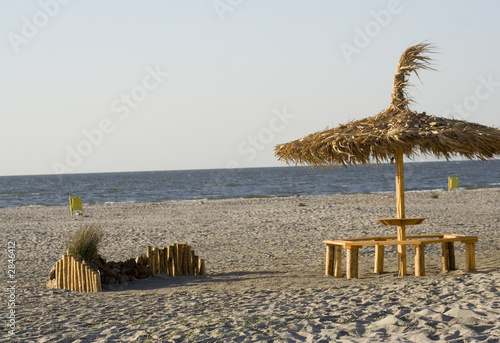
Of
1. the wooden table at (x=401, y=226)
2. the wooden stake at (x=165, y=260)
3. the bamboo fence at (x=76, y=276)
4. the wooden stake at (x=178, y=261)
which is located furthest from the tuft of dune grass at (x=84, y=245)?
the wooden table at (x=401, y=226)

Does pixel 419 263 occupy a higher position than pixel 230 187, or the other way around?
pixel 230 187

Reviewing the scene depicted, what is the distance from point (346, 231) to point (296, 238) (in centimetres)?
143

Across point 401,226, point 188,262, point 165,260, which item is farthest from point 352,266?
point 165,260

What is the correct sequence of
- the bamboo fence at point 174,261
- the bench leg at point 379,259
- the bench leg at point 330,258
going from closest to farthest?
the bench leg at point 379,259 → the bench leg at point 330,258 → the bamboo fence at point 174,261

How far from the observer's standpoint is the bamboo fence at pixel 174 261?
793 cm

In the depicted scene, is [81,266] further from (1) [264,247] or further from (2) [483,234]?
(2) [483,234]

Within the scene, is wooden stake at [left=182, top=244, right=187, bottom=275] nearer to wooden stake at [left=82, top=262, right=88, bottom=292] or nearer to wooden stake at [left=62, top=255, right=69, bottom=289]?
wooden stake at [left=82, top=262, right=88, bottom=292]

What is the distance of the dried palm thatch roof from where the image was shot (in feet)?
21.6

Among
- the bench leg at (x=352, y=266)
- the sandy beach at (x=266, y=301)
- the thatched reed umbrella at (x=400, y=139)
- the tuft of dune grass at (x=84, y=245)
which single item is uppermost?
the thatched reed umbrella at (x=400, y=139)

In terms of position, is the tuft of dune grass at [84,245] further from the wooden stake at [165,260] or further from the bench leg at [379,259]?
the bench leg at [379,259]

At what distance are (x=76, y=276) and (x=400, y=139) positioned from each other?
4.09 m

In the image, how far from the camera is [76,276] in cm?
711

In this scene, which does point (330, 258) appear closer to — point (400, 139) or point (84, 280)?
point (400, 139)

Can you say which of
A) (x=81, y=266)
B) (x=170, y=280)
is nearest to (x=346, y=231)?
(x=170, y=280)
